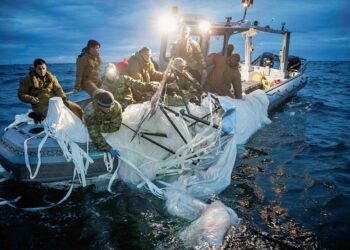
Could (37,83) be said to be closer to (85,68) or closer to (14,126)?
(14,126)

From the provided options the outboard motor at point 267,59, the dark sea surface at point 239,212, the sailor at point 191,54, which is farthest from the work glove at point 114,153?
the outboard motor at point 267,59

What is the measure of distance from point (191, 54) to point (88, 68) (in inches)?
120

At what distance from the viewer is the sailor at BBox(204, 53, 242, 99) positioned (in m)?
8.55

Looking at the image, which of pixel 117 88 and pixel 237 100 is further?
pixel 237 100

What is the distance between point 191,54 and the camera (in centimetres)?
863

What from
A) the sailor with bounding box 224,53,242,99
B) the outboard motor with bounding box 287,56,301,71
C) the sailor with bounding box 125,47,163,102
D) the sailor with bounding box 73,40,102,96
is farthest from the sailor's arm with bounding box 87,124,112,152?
the outboard motor with bounding box 287,56,301,71

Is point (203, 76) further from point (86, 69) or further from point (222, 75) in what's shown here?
point (86, 69)

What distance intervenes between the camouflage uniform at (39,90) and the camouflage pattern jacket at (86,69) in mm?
928

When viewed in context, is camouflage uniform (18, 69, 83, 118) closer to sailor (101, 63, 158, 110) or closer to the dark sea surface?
sailor (101, 63, 158, 110)

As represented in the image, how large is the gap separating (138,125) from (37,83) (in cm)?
221

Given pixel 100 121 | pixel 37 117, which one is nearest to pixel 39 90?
pixel 37 117

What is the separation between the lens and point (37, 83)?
5.80m

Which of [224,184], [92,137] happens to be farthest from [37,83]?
[224,184]

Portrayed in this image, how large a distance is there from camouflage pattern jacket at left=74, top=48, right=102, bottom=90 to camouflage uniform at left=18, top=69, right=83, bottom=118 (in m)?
0.93
